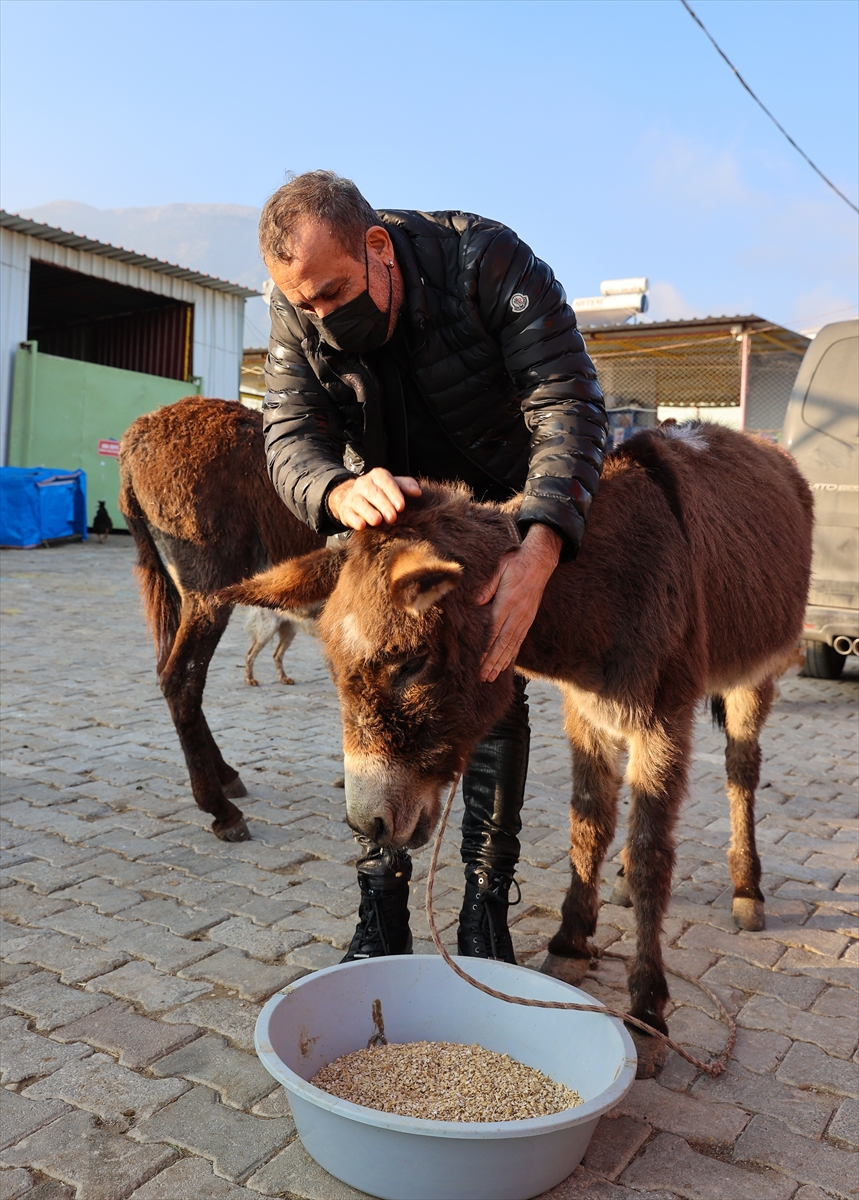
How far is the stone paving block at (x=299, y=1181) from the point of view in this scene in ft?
Result: 6.64

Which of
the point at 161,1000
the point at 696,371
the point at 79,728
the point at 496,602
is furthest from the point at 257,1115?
the point at 696,371

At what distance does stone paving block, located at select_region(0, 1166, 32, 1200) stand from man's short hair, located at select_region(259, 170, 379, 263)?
7.28 ft

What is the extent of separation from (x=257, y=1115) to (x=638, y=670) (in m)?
1.53

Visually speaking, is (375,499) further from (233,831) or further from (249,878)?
(233,831)

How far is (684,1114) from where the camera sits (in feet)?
7.77

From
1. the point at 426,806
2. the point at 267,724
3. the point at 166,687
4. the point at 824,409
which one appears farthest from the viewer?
the point at 824,409

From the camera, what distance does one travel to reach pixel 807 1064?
2.62 m

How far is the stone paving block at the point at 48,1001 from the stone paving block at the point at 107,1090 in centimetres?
26

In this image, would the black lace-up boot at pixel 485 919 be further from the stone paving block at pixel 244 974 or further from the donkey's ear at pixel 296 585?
the donkey's ear at pixel 296 585

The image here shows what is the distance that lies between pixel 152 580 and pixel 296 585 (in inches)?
106

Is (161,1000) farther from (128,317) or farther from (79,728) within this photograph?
(128,317)

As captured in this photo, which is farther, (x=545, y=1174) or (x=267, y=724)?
(x=267, y=724)

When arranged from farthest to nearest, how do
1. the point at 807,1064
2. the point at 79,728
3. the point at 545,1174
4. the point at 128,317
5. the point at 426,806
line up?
the point at 128,317, the point at 79,728, the point at 807,1064, the point at 426,806, the point at 545,1174

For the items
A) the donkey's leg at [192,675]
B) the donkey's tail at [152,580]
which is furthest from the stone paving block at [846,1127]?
the donkey's tail at [152,580]
